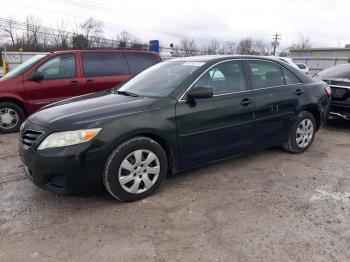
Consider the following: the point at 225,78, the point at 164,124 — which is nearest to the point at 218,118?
the point at 225,78

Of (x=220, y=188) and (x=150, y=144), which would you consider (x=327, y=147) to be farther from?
(x=150, y=144)

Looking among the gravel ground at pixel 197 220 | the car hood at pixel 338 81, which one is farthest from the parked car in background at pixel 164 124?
the car hood at pixel 338 81

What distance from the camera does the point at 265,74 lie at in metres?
4.70

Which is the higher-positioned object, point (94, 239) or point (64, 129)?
point (64, 129)

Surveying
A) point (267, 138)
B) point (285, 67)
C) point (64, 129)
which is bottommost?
point (267, 138)

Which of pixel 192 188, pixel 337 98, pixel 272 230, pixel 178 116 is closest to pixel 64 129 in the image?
pixel 178 116

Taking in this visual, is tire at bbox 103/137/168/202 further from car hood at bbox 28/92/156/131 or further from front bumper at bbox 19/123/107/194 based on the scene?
car hood at bbox 28/92/156/131

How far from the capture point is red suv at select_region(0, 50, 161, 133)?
657cm

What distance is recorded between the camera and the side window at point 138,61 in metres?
7.83

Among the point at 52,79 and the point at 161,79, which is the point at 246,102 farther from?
the point at 52,79

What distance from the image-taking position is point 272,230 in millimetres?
2998

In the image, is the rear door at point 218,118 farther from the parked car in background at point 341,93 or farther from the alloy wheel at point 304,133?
the parked car in background at point 341,93

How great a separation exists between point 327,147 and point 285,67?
1740 mm

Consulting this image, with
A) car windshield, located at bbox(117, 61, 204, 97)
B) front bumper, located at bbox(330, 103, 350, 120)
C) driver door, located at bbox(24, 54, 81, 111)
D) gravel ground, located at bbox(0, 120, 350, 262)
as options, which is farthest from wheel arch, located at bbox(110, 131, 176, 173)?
front bumper, located at bbox(330, 103, 350, 120)
